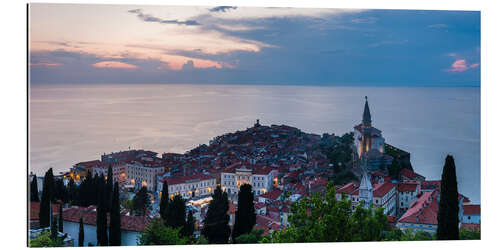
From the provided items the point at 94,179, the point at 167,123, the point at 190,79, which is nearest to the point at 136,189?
the point at 94,179

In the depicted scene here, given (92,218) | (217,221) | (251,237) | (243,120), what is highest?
(243,120)

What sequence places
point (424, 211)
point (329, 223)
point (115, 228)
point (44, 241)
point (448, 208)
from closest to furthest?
1. point (329, 223)
2. point (448, 208)
3. point (44, 241)
4. point (115, 228)
5. point (424, 211)

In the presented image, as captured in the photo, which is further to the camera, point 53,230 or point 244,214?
point 244,214

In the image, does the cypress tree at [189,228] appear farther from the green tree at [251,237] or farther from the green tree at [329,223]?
the green tree at [329,223]

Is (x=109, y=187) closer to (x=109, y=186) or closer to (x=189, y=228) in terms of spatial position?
(x=109, y=186)

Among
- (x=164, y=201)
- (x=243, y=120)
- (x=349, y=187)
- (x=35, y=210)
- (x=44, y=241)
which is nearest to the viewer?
(x=44, y=241)

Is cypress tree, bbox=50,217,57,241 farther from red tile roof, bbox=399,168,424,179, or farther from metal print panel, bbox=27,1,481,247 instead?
red tile roof, bbox=399,168,424,179

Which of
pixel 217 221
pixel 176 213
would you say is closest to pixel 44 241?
pixel 176 213

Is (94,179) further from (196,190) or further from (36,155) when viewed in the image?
(196,190)
